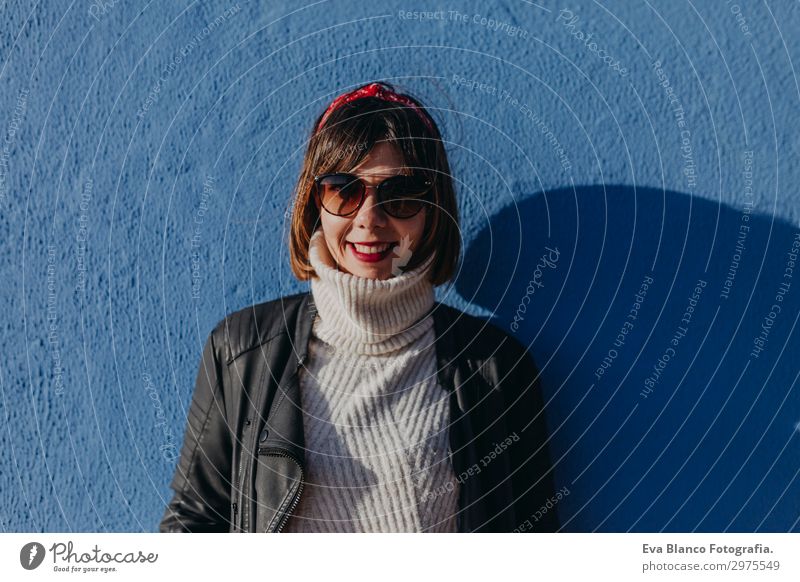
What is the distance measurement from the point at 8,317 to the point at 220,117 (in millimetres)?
480

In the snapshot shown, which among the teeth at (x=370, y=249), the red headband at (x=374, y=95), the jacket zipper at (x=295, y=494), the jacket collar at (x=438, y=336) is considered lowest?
the jacket zipper at (x=295, y=494)

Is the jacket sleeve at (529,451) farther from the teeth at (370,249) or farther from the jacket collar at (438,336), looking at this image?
the teeth at (370,249)

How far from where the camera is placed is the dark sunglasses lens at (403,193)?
1.25m

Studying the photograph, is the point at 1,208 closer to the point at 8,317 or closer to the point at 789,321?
the point at 8,317

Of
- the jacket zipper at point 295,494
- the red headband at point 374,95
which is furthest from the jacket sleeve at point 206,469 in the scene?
the red headband at point 374,95

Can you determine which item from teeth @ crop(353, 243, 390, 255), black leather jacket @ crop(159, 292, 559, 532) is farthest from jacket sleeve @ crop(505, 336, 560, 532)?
teeth @ crop(353, 243, 390, 255)

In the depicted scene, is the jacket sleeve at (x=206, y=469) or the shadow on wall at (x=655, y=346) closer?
the jacket sleeve at (x=206, y=469)

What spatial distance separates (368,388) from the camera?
1267 millimetres

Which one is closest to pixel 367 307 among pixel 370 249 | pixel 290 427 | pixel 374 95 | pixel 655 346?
pixel 370 249

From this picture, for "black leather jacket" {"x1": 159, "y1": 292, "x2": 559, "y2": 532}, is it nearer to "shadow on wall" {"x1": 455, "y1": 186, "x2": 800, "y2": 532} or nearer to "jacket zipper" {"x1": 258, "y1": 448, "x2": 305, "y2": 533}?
"jacket zipper" {"x1": 258, "y1": 448, "x2": 305, "y2": 533}

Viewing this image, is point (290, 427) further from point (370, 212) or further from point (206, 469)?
point (370, 212)

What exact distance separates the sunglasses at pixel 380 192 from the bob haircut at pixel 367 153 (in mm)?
17

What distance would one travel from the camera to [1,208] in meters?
1.53

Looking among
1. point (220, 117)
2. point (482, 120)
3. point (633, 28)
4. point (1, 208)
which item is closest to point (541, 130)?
point (482, 120)
